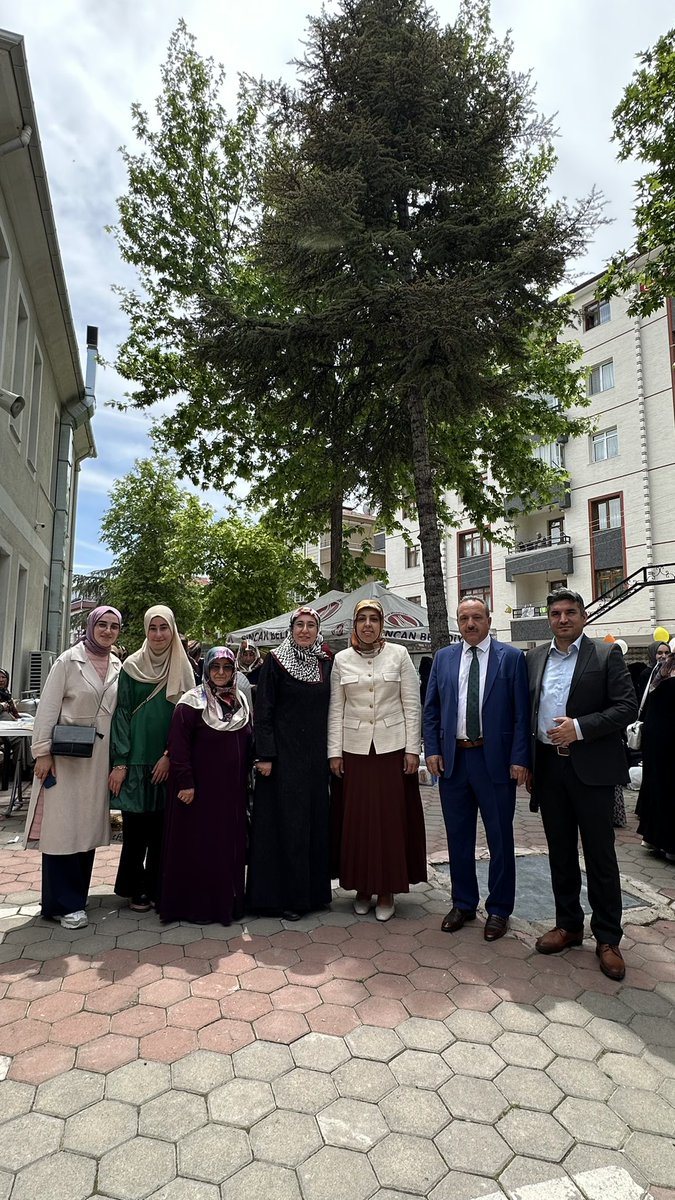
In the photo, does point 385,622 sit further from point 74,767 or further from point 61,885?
point 61,885


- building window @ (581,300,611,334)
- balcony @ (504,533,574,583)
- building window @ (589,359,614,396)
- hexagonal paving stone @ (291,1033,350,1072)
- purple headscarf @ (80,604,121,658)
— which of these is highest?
building window @ (581,300,611,334)

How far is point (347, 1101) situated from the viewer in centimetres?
254

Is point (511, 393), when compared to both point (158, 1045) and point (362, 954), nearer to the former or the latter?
point (362, 954)

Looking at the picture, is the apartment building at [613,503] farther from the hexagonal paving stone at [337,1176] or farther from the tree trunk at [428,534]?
the hexagonal paving stone at [337,1176]

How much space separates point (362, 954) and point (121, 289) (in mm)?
15658

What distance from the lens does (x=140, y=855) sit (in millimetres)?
4535

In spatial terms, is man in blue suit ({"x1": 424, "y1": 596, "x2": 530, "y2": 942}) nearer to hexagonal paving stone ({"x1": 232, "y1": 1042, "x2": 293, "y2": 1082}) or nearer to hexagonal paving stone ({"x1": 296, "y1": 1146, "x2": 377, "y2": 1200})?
hexagonal paving stone ({"x1": 232, "y1": 1042, "x2": 293, "y2": 1082})

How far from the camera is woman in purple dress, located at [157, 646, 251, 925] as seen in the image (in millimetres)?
4246

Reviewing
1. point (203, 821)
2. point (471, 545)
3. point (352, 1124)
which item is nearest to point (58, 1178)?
point (352, 1124)

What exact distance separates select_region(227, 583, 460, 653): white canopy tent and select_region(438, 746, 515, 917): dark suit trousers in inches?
227

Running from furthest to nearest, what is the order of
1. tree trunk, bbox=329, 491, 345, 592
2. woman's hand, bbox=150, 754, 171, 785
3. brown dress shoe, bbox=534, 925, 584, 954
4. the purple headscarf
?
tree trunk, bbox=329, 491, 345, 592 < the purple headscarf < woman's hand, bbox=150, 754, 171, 785 < brown dress shoe, bbox=534, 925, 584, 954

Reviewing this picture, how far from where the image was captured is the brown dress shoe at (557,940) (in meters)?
3.83

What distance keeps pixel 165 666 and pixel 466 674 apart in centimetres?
200

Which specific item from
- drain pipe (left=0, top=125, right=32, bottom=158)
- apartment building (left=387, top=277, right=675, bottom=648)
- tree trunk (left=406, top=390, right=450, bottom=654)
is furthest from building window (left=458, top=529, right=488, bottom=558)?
drain pipe (left=0, top=125, right=32, bottom=158)
